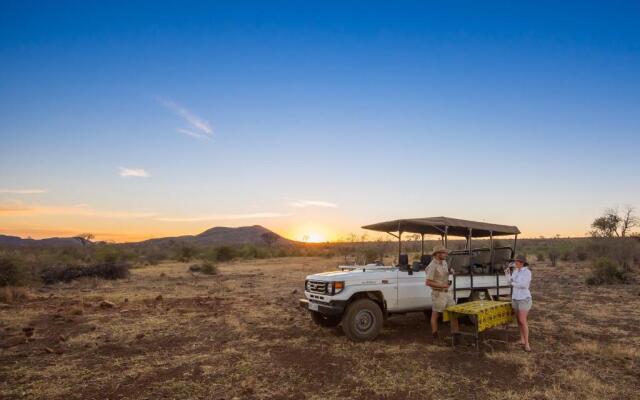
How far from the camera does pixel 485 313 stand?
7.62 meters

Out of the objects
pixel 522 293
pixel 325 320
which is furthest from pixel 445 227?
pixel 325 320

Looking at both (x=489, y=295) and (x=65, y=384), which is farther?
(x=489, y=295)

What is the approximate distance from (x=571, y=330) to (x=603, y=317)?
2177mm

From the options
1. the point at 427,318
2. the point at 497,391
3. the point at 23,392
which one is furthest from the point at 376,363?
the point at 23,392

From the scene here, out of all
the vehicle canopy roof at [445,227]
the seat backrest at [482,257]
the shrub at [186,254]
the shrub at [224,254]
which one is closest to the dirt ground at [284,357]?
the seat backrest at [482,257]

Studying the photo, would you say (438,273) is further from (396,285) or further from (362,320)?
(362,320)

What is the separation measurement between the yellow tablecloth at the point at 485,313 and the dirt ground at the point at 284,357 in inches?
19.7

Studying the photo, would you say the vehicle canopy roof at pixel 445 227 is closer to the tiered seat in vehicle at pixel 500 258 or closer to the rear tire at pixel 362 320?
the tiered seat in vehicle at pixel 500 258

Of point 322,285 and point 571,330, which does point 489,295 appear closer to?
point 571,330

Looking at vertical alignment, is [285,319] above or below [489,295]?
below

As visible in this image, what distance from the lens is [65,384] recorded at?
6.34 meters

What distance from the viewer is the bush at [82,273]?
68.2 ft

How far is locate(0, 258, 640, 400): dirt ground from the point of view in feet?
19.7

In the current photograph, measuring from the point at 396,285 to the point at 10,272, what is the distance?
16.7m
